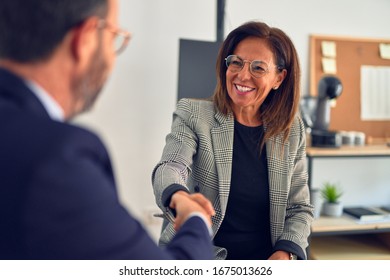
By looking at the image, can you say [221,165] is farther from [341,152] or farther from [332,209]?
[332,209]

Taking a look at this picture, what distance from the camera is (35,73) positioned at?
45 centimetres

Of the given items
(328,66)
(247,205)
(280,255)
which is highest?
(328,66)

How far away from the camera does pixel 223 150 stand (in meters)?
0.96

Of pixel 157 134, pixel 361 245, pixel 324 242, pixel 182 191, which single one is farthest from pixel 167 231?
pixel 361 245

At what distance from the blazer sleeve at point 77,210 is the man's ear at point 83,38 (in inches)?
4.2

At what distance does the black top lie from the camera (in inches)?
38.1

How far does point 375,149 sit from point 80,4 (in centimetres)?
162

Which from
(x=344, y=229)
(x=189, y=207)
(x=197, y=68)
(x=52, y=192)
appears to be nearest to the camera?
(x=52, y=192)

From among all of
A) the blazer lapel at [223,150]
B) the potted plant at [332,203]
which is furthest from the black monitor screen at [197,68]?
the potted plant at [332,203]

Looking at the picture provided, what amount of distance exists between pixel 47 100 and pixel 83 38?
0.28 ft

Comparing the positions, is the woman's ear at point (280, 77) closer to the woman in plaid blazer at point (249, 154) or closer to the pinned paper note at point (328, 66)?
the woman in plaid blazer at point (249, 154)

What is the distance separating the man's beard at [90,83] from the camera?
48cm

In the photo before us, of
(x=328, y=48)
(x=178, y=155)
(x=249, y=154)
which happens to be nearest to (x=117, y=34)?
(x=178, y=155)
